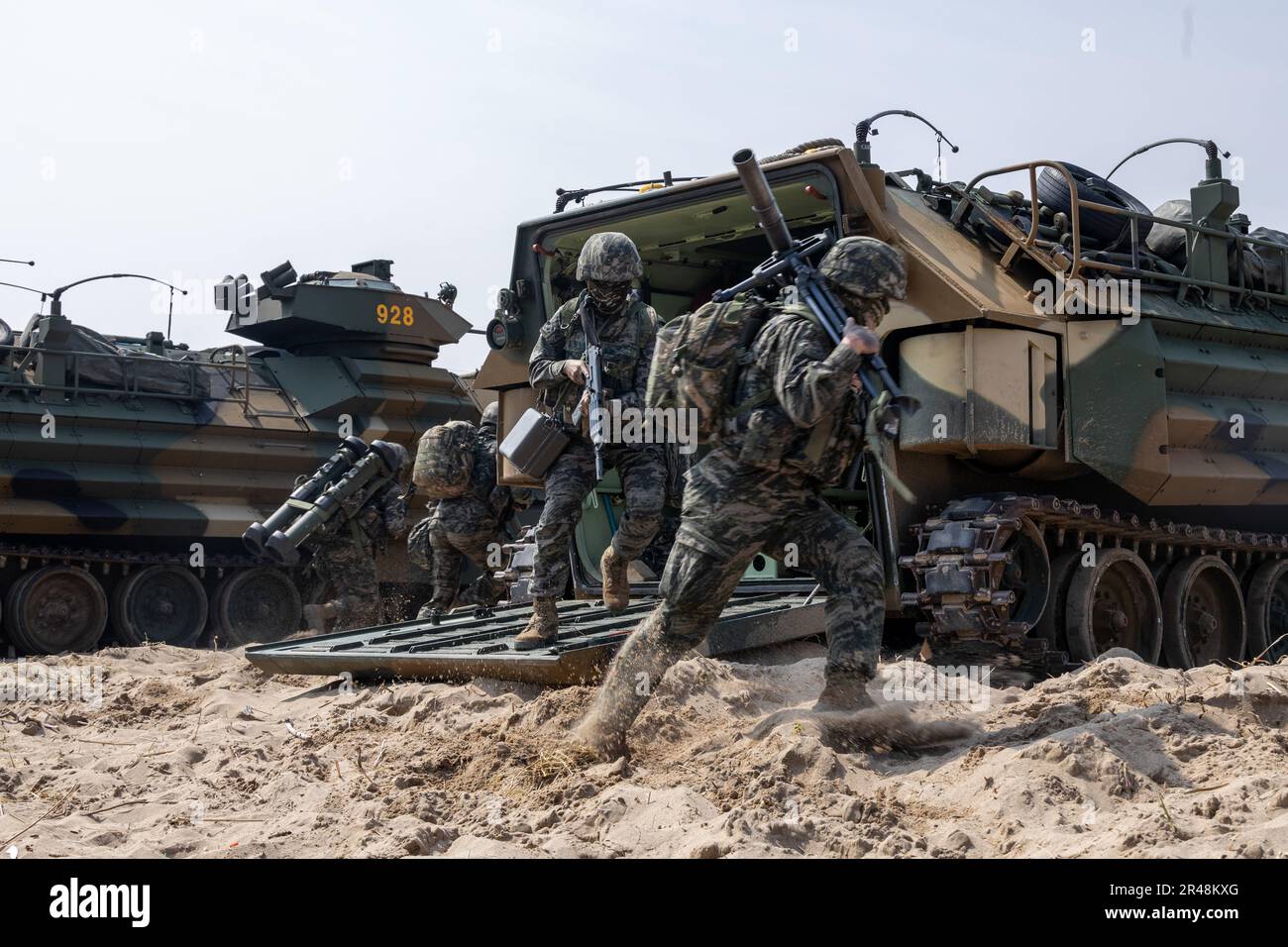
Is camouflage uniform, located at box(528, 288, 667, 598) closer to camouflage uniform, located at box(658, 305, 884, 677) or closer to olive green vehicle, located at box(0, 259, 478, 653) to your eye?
camouflage uniform, located at box(658, 305, 884, 677)

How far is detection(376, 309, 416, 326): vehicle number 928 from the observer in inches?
639

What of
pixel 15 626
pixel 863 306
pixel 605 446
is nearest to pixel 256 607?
pixel 15 626

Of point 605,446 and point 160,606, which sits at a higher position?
point 605,446

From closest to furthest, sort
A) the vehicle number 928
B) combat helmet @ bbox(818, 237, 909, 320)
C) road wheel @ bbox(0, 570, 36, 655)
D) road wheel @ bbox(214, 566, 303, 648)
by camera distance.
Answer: combat helmet @ bbox(818, 237, 909, 320)
road wheel @ bbox(0, 570, 36, 655)
road wheel @ bbox(214, 566, 303, 648)
the vehicle number 928

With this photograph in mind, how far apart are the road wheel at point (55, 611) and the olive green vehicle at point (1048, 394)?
639cm

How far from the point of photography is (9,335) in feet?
47.3

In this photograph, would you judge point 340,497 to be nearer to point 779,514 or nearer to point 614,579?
point 614,579

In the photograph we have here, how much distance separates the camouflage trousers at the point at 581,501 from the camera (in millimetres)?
7164

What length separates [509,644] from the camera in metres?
7.29

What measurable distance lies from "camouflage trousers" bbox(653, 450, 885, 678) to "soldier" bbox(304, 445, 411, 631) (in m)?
6.80

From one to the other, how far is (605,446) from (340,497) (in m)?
5.51

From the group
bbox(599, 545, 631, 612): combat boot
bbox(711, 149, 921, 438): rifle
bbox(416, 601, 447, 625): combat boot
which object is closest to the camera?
bbox(711, 149, 921, 438): rifle

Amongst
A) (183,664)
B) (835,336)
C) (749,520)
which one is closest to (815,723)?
(749,520)

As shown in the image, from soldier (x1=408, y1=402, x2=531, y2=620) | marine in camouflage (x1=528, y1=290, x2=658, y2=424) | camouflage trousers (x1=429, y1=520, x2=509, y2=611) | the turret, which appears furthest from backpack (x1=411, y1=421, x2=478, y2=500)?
the turret
